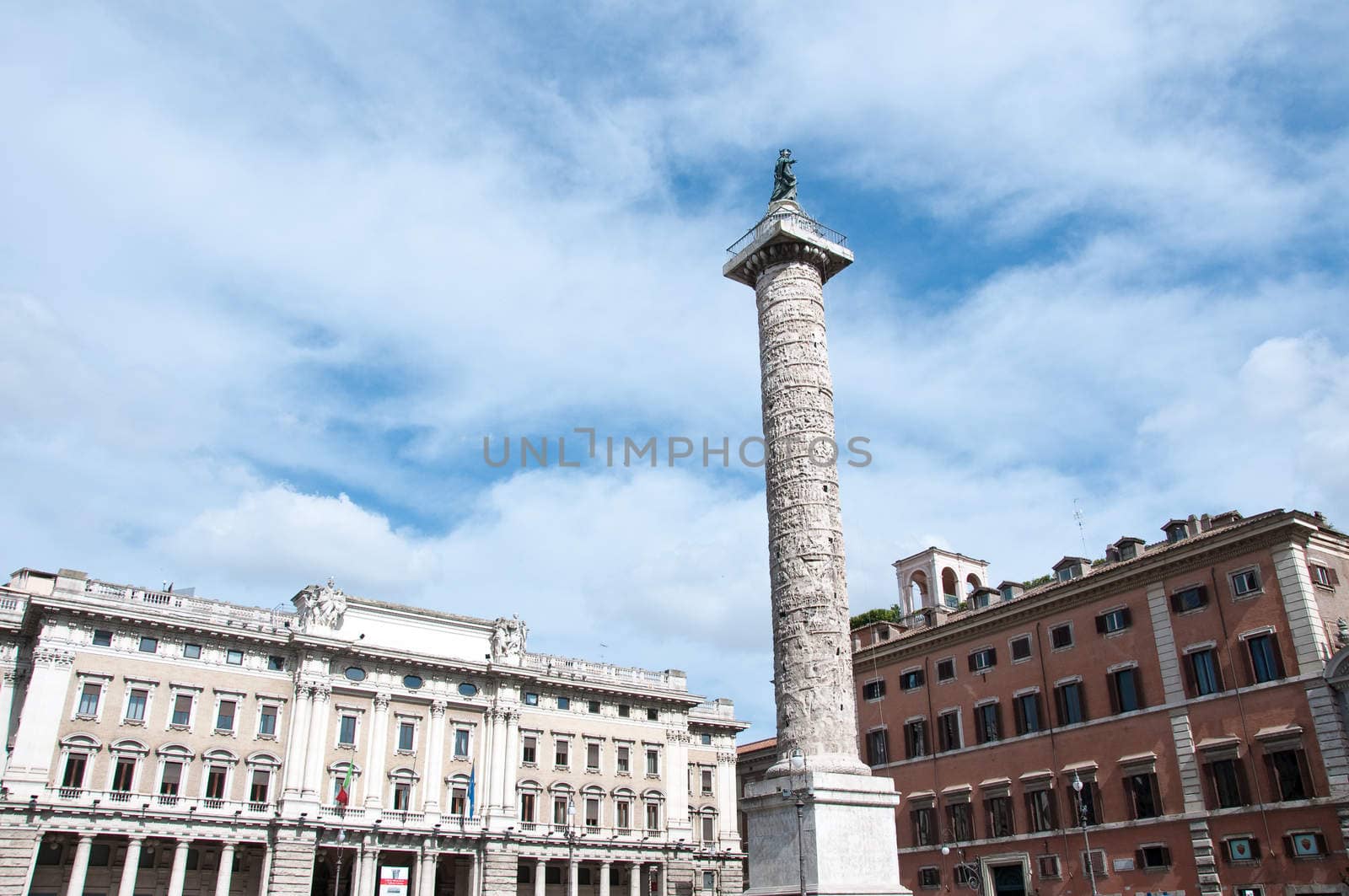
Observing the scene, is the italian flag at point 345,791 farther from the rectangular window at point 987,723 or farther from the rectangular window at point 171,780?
the rectangular window at point 987,723

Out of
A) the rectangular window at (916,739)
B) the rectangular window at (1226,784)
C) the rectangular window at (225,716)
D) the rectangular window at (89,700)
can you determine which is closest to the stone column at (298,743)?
the rectangular window at (225,716)

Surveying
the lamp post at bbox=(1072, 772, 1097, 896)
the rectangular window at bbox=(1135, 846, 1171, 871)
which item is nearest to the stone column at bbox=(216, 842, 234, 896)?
the lamp post at bbox=(1072, 772, 1097, 896)

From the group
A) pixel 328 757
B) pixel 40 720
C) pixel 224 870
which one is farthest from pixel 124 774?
pixel 328 757

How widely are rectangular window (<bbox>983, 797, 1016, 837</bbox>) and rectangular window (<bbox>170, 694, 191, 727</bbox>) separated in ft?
87.2

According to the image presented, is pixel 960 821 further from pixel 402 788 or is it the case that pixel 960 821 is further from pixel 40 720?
pixel 40 720

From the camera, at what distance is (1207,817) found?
2650 centimetres

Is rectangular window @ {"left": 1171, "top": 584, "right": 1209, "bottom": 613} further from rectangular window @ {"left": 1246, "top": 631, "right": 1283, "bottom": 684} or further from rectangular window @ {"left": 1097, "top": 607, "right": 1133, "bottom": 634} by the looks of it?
rectangular window @ {"left": 1246, "top": 631, "right": 1283, "bottom": 684}

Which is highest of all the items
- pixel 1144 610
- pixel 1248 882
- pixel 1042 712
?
pixel 1144 610

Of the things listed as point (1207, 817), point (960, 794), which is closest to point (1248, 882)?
point (1207, 817)

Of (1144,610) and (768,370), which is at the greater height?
(768,370)

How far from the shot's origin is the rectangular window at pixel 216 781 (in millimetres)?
35312

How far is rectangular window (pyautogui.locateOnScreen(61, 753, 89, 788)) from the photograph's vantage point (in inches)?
1292

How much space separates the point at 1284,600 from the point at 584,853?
2728 cm

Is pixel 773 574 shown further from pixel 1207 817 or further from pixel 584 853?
pixel 584 853
